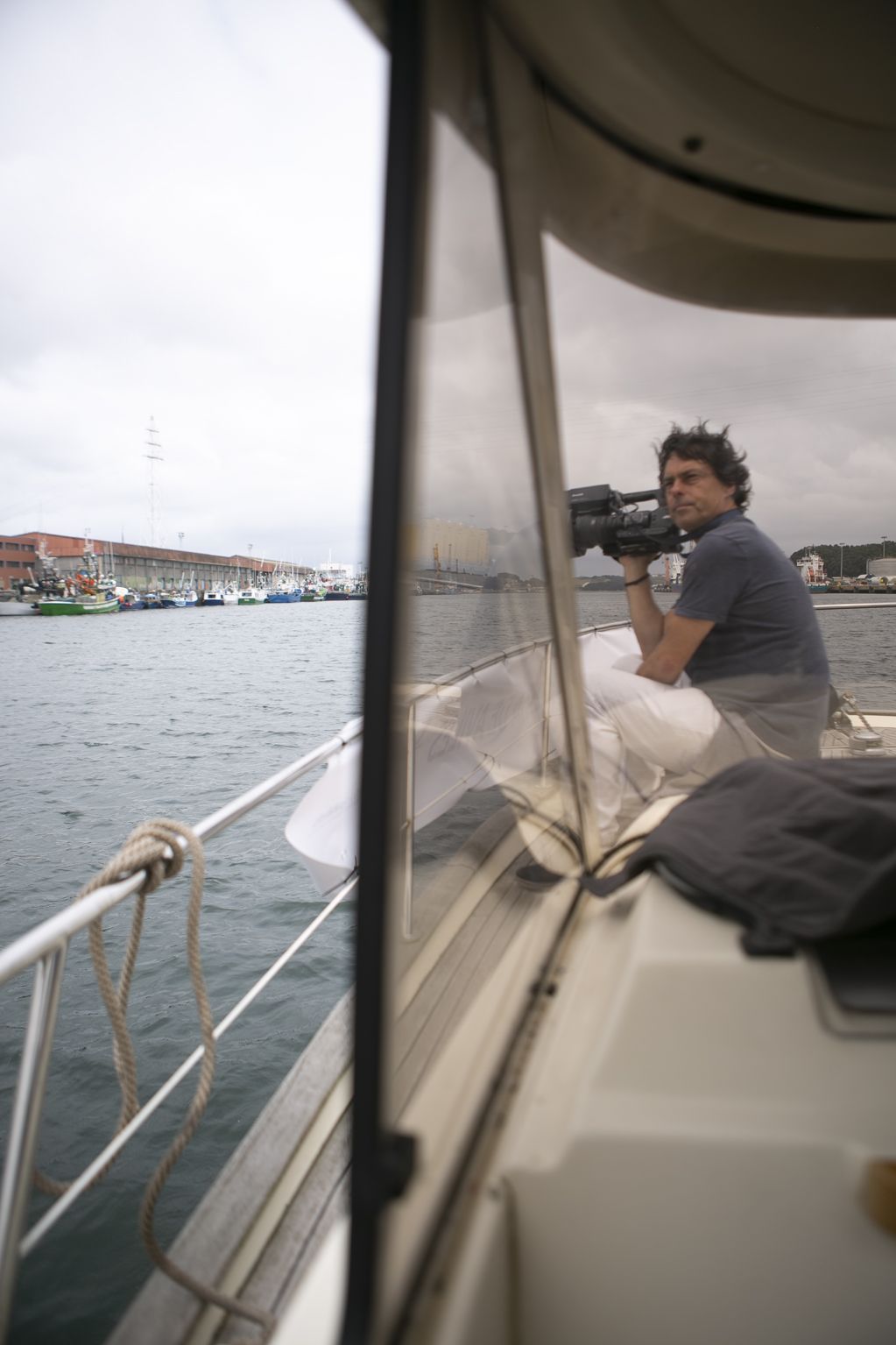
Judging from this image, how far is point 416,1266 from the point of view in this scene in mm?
521

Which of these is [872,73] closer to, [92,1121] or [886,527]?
[886,527]

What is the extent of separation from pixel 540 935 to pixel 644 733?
45 centimetres

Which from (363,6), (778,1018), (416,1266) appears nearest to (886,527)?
(778,1018)

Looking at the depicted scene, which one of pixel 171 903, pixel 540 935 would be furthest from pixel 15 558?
pixel 540 935

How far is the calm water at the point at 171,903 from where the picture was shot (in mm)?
1386

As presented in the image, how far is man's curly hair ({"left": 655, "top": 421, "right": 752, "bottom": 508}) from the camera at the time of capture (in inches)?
45.3

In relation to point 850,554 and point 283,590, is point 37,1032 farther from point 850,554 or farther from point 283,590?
point 283,590

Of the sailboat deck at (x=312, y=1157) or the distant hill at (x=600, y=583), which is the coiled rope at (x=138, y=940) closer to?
the sailboat deck at (x=312, y=1157)

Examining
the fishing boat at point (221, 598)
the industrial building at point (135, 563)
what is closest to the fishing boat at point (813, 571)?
the industrial building at point (135, 563)

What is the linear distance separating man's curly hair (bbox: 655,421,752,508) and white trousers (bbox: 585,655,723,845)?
0.35m

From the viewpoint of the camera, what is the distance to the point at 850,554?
131 centimetres

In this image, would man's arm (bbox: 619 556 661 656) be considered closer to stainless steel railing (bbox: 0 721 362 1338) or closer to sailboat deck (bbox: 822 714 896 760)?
sailboat deck (bbox: 822 714 896 760)

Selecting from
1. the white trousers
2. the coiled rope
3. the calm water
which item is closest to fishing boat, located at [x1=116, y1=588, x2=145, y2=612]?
the calm water

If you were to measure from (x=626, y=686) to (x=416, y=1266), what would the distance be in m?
0.91
